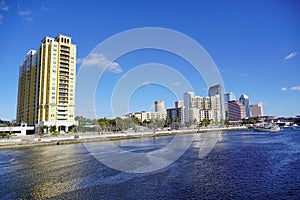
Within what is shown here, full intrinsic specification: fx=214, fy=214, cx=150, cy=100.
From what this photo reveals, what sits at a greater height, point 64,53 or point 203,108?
point 64,53

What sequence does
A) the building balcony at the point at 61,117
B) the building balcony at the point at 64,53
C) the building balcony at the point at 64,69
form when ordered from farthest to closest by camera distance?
the building balcony at the point at 64,53, the building balcony at the point at 64,69, the building balcony at the point at 61,117

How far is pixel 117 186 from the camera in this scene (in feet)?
45.1

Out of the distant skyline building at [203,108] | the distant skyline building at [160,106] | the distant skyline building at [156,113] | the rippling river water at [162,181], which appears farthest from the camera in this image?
the distant skyline building at [160,106]

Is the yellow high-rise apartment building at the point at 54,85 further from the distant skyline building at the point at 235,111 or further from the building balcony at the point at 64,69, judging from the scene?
the distant skyline building at the point at 235,111

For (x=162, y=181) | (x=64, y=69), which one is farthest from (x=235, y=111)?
(x=162, y=181)

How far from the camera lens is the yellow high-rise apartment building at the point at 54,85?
6888 cm

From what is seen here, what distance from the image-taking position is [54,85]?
6981 cm

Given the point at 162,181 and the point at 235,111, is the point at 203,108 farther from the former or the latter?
the point at 162,181

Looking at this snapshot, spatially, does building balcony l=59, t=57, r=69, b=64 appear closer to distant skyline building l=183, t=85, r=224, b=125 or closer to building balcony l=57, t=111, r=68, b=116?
building balcony l=57, t=111, r=68, b=116

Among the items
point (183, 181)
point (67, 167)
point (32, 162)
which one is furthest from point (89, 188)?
point (32, 162)

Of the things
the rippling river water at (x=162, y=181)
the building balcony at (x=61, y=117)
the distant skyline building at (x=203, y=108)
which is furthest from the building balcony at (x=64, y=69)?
the distant skyline building at (x=203, y=108)

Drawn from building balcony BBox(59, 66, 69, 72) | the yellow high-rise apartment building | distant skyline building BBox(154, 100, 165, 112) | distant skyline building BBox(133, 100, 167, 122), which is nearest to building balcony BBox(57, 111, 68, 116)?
the yellow high-rise apartment building

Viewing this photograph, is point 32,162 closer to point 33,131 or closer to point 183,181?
point 183,181

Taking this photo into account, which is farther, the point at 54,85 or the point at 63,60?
the point at 63,60
